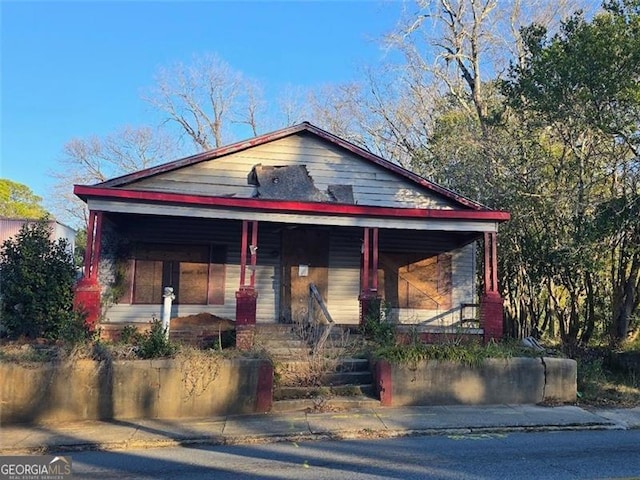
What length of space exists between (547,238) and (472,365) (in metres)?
6.44

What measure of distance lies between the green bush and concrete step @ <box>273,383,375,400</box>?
436 cm

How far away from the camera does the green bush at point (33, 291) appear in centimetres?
1006

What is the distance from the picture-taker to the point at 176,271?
43.1 feet

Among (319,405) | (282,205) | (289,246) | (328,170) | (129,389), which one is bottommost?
(319,405)

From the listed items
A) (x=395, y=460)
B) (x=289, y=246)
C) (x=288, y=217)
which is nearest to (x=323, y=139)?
(x=289, y=246)

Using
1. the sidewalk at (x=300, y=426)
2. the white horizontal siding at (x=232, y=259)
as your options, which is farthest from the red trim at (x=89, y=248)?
the sidewalk at (x=300, y=426)

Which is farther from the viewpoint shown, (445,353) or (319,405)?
(445,353)

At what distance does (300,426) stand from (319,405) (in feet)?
2.80

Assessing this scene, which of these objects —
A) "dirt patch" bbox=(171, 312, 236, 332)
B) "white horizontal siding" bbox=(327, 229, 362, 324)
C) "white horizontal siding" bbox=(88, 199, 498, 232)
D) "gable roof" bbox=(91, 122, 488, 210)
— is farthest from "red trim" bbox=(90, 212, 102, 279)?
"white horizontal siding" bbox=(327, 229, 362, 324)

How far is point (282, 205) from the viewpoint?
11.0 meters

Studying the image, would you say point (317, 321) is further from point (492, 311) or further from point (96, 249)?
point (96, 249)

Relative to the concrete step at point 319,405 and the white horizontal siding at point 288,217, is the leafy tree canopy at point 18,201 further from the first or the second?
the concrete step at point 319,405

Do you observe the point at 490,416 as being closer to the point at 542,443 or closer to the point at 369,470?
the point at 542,443

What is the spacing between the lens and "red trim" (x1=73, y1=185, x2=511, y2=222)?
1055 centimetres
